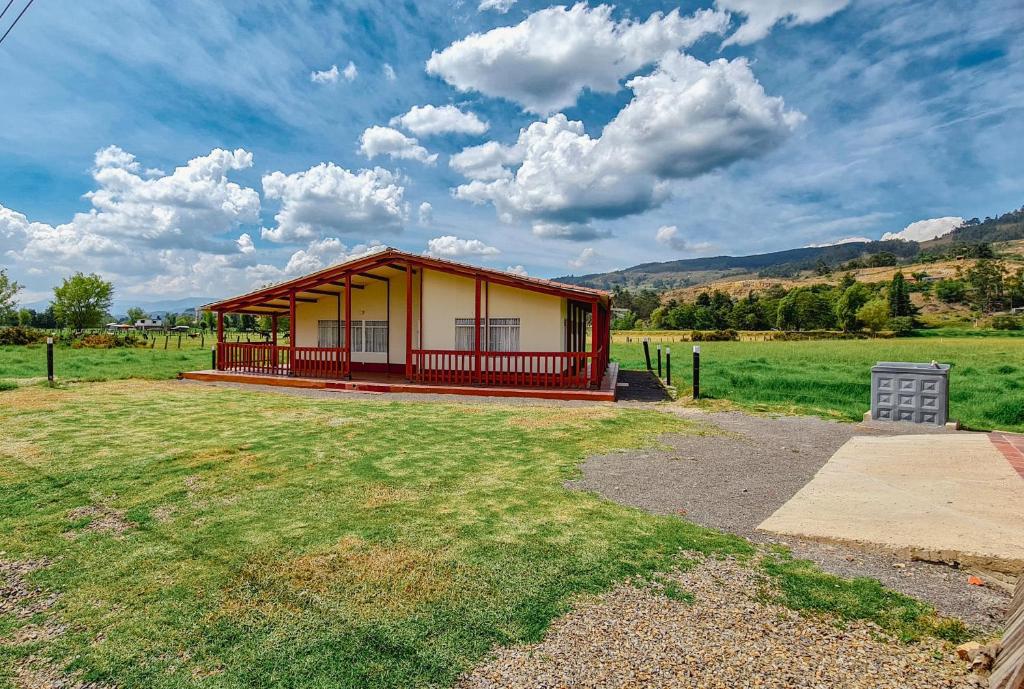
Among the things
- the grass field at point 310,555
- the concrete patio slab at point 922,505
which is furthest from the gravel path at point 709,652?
the concrete patio slab at point 922,505

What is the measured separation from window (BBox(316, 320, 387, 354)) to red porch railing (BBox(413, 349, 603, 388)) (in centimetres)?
284

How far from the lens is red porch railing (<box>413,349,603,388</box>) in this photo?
13.5m

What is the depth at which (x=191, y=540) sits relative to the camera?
392cm

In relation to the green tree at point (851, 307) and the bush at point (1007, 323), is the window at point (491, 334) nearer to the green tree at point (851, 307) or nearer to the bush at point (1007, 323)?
the green tree at point (851, 307)

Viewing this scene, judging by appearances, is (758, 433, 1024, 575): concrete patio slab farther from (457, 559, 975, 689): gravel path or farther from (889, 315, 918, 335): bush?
(889, 315, 918, 335): bush

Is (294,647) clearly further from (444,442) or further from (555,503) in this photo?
(444,442)

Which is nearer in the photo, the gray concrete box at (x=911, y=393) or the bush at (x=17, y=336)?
the gray concrete box at (x=911, y=393)

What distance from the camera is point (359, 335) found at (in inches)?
685

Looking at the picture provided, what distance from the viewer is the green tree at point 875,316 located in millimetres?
63312

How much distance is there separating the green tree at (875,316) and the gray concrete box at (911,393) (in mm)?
64429

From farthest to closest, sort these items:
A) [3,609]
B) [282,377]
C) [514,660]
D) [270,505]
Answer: [282,377]
[270,505]
[3,609]
[514,660]

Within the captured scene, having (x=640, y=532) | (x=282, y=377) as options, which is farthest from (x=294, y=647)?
(x=282, y=377)

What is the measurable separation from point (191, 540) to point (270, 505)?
2.65 feet

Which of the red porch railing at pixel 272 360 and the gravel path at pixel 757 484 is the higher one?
the red porch railing at pixel 272 360
